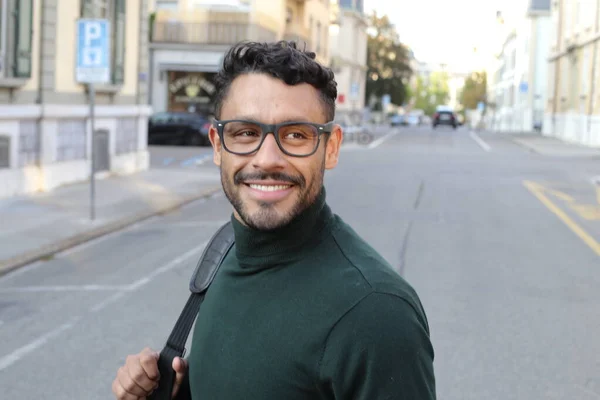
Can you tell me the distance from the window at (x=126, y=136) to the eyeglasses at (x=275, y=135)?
19.6 metres

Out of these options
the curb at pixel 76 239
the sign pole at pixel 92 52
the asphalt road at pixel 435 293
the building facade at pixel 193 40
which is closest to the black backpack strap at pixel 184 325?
the asphalt road at pixel 435 293

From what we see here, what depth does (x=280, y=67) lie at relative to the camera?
76.3 inches

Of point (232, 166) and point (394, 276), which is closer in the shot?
point (394, 276)

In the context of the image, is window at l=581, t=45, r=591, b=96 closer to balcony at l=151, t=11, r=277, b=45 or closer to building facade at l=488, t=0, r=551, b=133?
building facade at l=488, t=0, r=551, b=133

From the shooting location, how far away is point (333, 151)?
2.19 meters

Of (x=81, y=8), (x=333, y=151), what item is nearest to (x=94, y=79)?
(x=81, y=8)

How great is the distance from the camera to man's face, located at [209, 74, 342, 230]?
1959 millimetres

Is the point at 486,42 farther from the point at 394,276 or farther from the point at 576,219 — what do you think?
the point at 394,276

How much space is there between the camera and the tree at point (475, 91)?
11262 cm

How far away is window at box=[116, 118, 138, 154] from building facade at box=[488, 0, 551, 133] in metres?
40.9

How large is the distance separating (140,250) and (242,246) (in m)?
9.46

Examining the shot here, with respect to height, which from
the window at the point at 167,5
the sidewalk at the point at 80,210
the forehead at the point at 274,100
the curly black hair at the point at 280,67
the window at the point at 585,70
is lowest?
the sidewalk at the point at 80,210

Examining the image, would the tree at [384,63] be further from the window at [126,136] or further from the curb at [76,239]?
the curb at [76,239]

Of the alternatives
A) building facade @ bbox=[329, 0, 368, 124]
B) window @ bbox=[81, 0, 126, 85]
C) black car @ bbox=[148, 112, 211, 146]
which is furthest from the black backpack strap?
building facade @ bbox=[329, 0, 368, 124]
